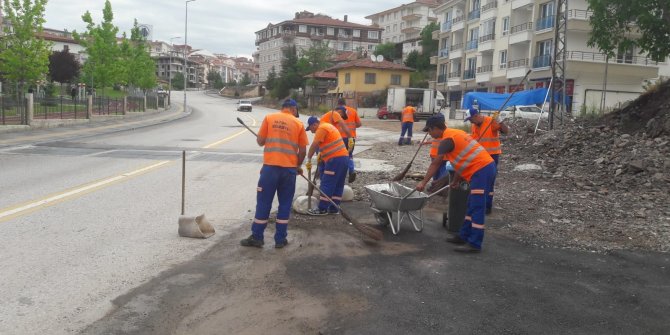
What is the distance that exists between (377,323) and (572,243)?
406 cm

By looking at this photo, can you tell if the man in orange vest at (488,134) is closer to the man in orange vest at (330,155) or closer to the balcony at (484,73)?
the man in orange vest at (330,155)

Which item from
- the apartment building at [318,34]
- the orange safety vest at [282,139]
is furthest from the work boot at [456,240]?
the apartment building at [318,34]

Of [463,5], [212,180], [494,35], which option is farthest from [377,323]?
[463,5]

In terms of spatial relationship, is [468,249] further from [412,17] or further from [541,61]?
[412,17]

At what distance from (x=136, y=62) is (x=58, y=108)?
910 inches

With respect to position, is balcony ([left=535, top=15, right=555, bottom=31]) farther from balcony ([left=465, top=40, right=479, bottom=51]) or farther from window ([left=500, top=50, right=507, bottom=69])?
balcony ([left=465, top=40, right=479, bottom=51])

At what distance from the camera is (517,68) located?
4441 centimetres

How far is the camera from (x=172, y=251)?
6.22m

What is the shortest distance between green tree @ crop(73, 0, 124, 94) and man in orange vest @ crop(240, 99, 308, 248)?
33581 mm

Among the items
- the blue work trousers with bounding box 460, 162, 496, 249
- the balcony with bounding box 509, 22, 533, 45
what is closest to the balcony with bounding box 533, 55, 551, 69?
the balcony with bounding box 509, 22, 533, 45

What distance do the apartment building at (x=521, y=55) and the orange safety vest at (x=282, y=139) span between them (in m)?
26.4

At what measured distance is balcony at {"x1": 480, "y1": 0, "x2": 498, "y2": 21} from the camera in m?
49.8

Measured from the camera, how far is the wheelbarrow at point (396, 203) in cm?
721

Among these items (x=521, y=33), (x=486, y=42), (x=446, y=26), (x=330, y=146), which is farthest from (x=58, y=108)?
(x=446, y=26)
